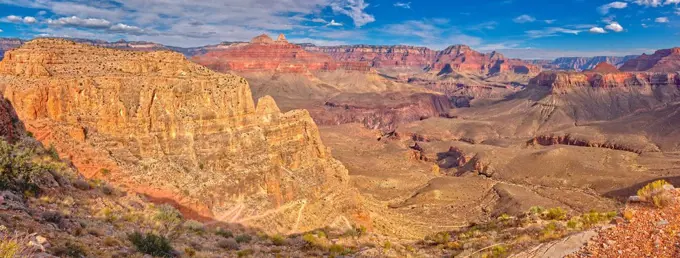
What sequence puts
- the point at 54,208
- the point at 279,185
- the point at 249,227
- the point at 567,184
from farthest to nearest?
the point at 567,184 → the point at 279,185 → the point at 249,227 → the point at 54,208

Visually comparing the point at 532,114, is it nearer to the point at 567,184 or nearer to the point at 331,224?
the point at 567,184

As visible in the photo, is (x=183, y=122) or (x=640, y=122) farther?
(x=640, y=122)

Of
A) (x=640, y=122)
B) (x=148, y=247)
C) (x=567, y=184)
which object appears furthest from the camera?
(x=640, y=122)

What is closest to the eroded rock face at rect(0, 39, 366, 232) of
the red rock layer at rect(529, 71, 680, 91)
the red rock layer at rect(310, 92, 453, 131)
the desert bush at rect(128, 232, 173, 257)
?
the desert bush at rect(128, 232, 173, 257)

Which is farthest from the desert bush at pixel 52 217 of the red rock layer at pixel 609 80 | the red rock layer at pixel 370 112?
the red rock layer at pixel 609 80

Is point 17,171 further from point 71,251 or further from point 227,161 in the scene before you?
point 227,161

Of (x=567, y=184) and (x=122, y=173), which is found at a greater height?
(x=122, y=173)

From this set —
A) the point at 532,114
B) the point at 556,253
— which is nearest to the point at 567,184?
the point at 556,253
